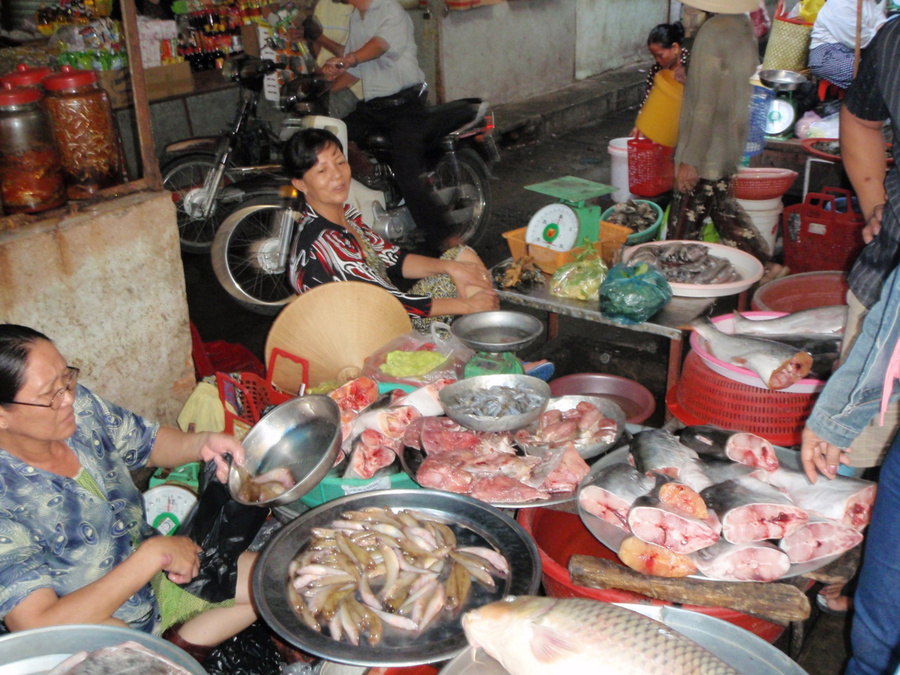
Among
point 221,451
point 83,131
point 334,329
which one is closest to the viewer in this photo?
point 221,451

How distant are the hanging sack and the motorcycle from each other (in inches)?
121

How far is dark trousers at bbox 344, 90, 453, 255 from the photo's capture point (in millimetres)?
6129

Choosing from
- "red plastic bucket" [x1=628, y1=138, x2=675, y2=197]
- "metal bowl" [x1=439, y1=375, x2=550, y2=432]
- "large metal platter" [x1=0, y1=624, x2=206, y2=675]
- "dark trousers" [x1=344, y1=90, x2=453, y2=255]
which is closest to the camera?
"large metal platter" [x1=0, y1=624, x2=206, y2=675]

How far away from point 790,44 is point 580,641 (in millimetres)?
7435

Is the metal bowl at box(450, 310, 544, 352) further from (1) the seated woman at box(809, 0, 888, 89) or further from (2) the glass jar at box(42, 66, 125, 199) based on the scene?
(1) the seated woman at box(809, 0, 888, 89)

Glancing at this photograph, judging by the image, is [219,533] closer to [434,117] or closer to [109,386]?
[109,386]

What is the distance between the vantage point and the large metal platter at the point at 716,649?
1740 mm

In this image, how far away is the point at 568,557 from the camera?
268 cm

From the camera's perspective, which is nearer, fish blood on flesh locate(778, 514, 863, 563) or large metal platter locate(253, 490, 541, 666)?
large metal platter locate(253, 490, 541, 666)

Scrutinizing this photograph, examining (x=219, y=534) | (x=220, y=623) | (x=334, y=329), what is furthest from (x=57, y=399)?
(x=334, y=329)

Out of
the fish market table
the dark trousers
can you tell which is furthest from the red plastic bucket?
the fish market table

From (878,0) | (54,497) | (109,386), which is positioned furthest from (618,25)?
(54,497)

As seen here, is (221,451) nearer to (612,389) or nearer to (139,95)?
(139,95)

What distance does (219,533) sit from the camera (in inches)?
102
